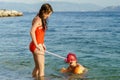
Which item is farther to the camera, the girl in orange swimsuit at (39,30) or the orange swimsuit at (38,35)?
the orange swimsuit at (38,35)

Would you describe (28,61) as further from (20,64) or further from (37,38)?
(37,38)

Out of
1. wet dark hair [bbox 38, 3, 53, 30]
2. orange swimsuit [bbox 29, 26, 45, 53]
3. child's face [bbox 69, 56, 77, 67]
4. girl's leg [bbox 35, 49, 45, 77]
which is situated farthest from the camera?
child's face [bbox 69, 56, 77, 67]

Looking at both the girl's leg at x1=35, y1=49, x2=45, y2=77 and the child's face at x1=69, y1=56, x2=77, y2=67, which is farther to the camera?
the child's face at x1=69, y1=56, x2=77, y2=67

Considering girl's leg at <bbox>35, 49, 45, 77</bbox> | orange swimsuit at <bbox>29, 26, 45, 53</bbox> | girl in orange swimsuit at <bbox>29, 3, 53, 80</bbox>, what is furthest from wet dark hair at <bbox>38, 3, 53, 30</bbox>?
girl's leg at <bbox>35, 49, 45, 77</bbox>

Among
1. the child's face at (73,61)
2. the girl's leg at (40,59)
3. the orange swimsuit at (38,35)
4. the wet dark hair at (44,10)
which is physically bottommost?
the child's face at (73,61)

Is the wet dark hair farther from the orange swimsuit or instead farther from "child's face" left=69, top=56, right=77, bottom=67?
"child's face" left=69, top=56, right=77, bottom=67

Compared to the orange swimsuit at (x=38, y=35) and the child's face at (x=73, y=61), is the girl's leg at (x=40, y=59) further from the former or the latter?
the child's face at (x=73, y=61)

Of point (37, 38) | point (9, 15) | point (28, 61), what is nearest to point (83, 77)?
point (37, 38)

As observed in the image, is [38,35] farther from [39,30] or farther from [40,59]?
[40,59]

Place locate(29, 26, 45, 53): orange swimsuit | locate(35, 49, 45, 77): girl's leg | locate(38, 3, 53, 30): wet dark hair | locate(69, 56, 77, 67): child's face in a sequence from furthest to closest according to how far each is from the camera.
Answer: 1. locate(69, 56, 77, 67): child's face
2. locate(35, 49, 45, 77): girl's leg
3. locate(29, 26, 45, 53): orange swimsuit
4. locate(38, 3, 53, 30): wet dark hair

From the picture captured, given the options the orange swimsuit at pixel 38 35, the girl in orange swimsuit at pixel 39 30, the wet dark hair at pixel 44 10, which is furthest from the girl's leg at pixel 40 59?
the wet dark hair at pixel 44 10

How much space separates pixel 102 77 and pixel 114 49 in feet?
23.9

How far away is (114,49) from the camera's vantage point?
19.9 m

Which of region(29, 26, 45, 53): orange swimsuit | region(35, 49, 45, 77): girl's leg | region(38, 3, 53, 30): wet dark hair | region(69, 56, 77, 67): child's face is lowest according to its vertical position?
region(69, 56, 77, 67): child's face
